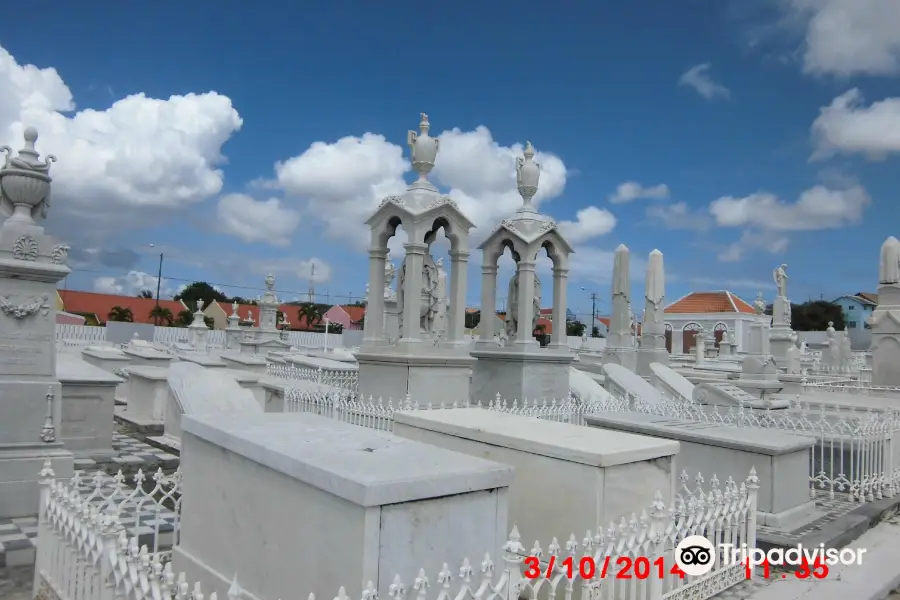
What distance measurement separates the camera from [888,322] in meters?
18.6

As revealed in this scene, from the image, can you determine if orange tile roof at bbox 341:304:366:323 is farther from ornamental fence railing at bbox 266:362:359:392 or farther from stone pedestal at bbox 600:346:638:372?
ornamental fence railing at bbox 266:362:359:392

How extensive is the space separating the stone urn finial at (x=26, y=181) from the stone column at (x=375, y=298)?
17.5 ft

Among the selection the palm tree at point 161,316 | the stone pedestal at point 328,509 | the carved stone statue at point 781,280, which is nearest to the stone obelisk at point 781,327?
the carved stone statue at point 781,280

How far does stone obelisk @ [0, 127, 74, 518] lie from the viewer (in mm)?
7488

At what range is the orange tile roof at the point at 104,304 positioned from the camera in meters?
60.9

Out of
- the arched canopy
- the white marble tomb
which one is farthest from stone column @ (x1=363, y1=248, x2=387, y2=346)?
the white marble tomb

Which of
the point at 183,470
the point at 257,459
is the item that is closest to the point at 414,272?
the point at 183,470

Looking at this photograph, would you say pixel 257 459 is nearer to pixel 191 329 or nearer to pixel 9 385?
pixel 9 385

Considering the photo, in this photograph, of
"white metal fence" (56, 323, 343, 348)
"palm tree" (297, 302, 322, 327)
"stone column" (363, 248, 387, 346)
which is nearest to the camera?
"stone column" (363, 248, 387, 346)

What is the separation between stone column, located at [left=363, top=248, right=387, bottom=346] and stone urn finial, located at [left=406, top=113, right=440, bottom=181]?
1.67 metres

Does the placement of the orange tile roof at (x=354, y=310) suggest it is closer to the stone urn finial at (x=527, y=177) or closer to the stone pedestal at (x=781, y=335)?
the stone pedestal at (x=781, y=335)

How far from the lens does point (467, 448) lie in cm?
590

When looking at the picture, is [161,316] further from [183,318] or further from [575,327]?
[575,327]

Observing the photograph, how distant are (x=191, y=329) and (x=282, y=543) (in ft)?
105
